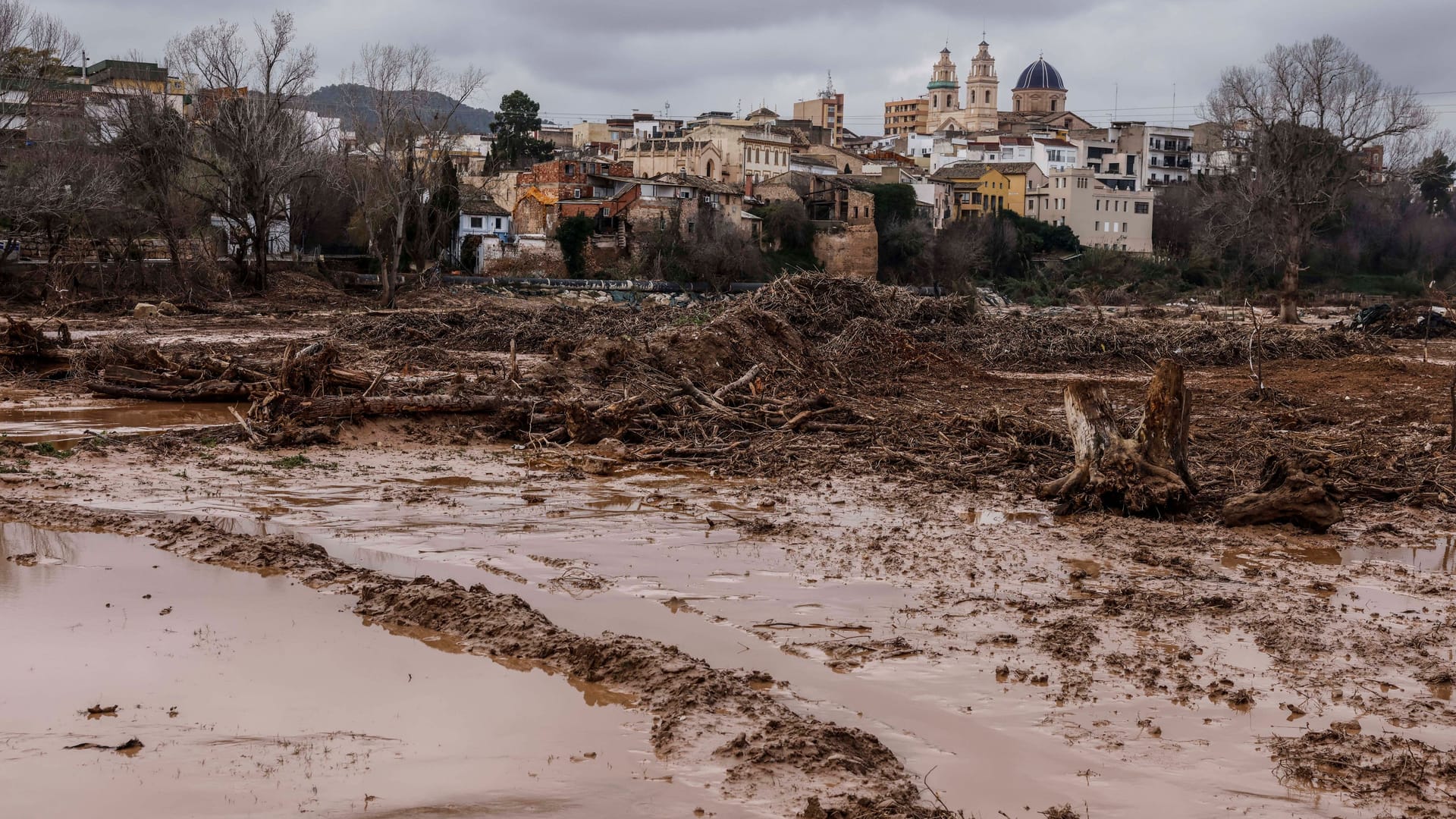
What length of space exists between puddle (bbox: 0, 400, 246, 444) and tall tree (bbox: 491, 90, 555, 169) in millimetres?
58566

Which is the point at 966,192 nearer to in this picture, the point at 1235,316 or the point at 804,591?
the point at 1235,316

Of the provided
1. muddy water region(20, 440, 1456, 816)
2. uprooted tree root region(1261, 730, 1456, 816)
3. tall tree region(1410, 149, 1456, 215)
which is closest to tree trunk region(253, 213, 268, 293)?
muddy water region(20, 440, 1456, 816)

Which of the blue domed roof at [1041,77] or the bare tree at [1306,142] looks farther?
the blue domed roof at [1041,77]

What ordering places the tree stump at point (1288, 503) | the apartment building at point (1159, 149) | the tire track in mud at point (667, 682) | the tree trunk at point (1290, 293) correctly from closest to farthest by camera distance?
the tire track in mud at point (667, 682) < the tree stump at point (1288, 503) < the tree trunk at point (1290, 293) < the apartment building at point (1159, 149)

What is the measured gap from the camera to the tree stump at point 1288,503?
29.1 feet

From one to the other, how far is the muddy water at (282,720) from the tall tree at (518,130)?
67.7 m

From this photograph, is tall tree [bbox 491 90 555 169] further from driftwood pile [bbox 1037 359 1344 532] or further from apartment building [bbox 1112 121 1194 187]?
driftwood pile [bbox 1037 359 1344 532]

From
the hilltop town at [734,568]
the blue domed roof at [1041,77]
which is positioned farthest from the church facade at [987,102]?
the hilltop town at [734,568]

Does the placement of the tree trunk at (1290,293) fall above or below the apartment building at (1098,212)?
below

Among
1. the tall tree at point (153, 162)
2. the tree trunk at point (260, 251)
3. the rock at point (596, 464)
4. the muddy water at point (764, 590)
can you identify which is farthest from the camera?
the tree trunk at point (260, 251)

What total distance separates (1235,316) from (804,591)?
33.4 meters

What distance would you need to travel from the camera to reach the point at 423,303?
38500mm

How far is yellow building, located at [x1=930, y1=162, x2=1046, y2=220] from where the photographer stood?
263 ft

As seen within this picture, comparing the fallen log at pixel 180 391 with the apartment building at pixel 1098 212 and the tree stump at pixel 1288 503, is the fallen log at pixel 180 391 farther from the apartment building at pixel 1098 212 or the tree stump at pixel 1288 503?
the apartment building at pixel 1098 212
